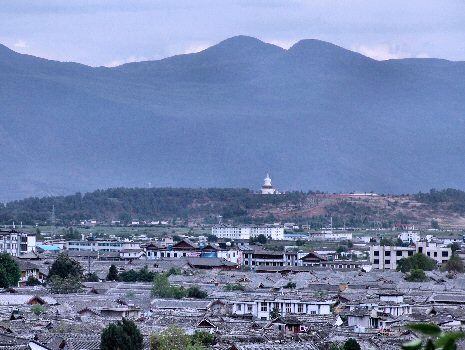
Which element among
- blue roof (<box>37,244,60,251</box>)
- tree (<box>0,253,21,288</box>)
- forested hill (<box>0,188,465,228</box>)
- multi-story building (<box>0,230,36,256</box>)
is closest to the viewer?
tree (<box>0,253,21,288</box>)

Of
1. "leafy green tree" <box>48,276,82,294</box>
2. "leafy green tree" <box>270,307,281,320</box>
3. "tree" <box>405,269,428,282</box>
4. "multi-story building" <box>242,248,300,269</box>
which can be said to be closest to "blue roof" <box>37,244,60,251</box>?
"multi-story building" <box>242,248,300,269</box>

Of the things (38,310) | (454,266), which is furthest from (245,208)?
(38,310)

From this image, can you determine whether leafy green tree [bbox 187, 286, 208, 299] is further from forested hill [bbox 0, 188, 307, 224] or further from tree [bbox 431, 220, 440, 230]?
forested hill [bbox 0, 188, 307, 224]

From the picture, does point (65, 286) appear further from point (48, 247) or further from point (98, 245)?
point (98, 245)

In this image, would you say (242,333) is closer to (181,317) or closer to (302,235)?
(181,317)

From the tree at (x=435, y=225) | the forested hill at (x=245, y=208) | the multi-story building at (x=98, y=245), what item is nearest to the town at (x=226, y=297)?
the multi-story building at (x=98, y=245)

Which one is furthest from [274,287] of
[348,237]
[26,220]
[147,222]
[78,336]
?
[147,222]

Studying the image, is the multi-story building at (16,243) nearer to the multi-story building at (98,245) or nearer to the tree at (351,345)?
the multi-story building at (98,245)
